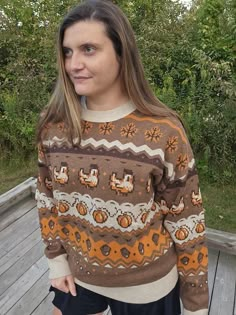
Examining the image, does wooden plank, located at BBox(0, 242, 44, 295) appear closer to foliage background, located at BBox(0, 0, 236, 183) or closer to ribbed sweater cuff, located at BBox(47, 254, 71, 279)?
ribbed sweater cuff, located at BBox(47, 254, 71, 279)

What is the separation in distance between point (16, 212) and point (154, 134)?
256 centimetres

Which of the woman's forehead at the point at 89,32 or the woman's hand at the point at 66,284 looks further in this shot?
the woman's hand at the point at 66,284

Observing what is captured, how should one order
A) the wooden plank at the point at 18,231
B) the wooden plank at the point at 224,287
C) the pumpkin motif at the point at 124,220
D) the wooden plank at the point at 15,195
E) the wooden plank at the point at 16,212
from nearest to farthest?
the pumpkin motif at the point at 124,220
the wooden plank at the point at 224,287
the wooden plank at the point at 18,231
the wooden plank at the point at 16,212
the wooden plank at the point at 15,195

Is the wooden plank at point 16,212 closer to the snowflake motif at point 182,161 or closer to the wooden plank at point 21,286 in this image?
the wooden plank at point 21,286

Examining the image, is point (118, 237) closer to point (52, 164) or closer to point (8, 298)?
point (52, 164)

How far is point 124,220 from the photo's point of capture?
3.71 feet

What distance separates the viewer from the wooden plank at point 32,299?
87.7 inches

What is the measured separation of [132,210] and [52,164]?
1.01ft

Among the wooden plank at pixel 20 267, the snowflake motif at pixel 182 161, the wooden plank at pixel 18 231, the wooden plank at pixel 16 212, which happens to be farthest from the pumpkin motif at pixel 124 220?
the wooden plank at pixel 16 212

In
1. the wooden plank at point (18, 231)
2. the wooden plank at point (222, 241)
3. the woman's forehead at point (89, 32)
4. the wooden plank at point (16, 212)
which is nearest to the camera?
the woman's forehead at point (89, 32)

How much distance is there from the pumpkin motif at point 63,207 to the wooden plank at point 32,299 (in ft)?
4.16

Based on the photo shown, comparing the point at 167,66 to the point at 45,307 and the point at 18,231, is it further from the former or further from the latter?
the point at 45,307

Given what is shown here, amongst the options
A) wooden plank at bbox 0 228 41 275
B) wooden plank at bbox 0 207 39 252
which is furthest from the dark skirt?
wooden plank at bbox 0 207 39 252

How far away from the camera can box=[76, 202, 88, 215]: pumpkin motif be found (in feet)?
3.86
